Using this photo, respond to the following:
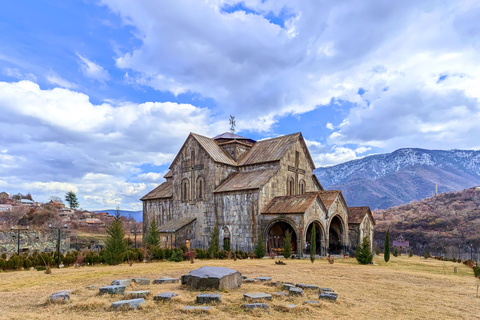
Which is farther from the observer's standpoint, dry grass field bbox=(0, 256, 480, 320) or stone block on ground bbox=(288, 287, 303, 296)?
stone block on ground bbox=(288, 287, 303, 296)

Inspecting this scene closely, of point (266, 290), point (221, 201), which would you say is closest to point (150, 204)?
point (221, 201)

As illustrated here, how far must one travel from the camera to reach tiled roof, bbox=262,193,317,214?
29959 millimetres

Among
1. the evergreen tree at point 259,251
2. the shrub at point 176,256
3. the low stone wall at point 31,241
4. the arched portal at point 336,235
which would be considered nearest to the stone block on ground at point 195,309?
the shrub at point 176,256

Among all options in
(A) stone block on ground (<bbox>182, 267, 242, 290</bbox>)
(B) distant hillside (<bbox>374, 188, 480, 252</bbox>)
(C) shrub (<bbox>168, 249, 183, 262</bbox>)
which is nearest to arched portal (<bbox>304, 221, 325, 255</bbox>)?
(C) shrub (<bbox>168, 249, 183, 262</bbox>)

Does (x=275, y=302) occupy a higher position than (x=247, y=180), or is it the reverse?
(x=247, y=180)

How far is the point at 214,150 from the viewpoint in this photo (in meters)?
39.5

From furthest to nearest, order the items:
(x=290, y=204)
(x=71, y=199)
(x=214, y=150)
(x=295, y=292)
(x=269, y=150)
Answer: (x=71, y=199), (x=214, y=150), (x=269, y=150), (x=290, y=204), (x=295, y=292)

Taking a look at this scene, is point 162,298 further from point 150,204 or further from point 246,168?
point 150,204

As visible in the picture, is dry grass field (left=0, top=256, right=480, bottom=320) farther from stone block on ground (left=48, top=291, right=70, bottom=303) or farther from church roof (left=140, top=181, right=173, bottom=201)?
church roof (left=140, top=181, right=173, bottom=201)

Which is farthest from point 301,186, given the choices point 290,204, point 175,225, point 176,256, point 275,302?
point 275,302

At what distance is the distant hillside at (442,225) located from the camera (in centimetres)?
5912

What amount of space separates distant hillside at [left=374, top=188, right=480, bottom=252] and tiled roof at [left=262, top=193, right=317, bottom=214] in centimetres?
3652

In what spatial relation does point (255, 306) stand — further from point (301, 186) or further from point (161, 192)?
point (161, 192)

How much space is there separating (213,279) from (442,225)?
66.7 metres
